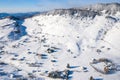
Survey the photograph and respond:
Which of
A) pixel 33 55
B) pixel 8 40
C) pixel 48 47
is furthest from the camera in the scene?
pixel 8 40

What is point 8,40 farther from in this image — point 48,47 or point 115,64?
point 115,64

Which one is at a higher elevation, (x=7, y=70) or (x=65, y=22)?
(x=65, y=22)

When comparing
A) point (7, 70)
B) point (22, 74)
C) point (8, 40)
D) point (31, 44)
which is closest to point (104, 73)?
point (22, 74)

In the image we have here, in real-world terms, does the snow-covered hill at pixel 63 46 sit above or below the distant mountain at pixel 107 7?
below

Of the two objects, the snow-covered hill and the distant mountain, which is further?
the distant mountain

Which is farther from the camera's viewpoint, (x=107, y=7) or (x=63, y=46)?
(x=107, y=7)

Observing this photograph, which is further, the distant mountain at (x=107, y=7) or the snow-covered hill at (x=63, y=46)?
the distant mountain at (x=107, y=7)

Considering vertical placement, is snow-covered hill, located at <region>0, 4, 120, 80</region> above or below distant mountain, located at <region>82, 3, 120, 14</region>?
below

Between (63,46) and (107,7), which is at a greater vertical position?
(107,7)
